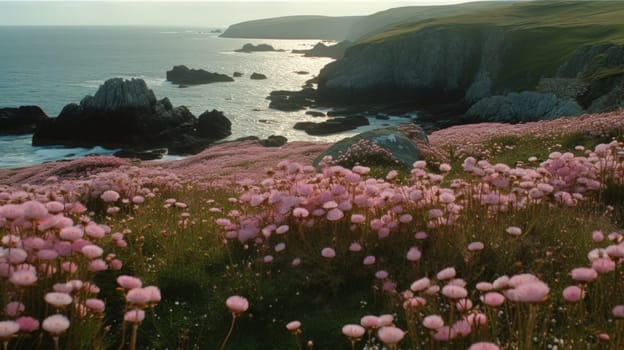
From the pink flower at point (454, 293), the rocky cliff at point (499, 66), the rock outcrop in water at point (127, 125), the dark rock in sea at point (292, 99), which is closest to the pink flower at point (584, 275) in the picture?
the pink flower at point (454, 293)

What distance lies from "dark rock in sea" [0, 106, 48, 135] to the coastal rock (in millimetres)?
46129

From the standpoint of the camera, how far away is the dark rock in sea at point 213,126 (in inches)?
2093

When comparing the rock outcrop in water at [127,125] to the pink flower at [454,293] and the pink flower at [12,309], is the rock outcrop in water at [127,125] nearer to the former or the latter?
the pink flower at [12,309]

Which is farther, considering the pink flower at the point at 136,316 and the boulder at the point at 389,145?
the boulder at the point at 389,145

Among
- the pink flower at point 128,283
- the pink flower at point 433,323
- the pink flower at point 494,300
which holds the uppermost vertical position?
the pink flower at point 494,300

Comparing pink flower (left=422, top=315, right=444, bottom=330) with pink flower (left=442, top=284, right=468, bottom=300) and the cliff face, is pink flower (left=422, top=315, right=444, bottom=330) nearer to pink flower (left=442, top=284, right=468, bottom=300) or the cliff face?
pink flower (left=442, top=284, right=468, bottom=300)

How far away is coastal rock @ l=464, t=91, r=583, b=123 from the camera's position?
159ft

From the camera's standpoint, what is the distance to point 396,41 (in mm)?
79938

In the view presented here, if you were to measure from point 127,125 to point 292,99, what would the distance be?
28.4 metres

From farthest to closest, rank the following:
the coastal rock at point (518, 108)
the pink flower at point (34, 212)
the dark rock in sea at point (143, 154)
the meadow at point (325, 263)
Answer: the coastal rock at point (518, 108), the dark rock in sea at point (143, 154), the pink flower at point (34, 212), the meadow at point (325, 263)

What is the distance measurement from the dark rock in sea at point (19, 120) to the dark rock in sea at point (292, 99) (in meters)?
28.4

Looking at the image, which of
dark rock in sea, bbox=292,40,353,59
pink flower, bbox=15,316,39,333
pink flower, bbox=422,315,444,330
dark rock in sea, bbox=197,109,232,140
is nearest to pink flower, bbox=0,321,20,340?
pink flower, bbox=15,316,39,333

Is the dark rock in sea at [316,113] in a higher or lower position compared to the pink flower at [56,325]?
lower

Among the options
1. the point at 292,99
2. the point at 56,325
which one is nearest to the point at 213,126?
the point at 292,99
